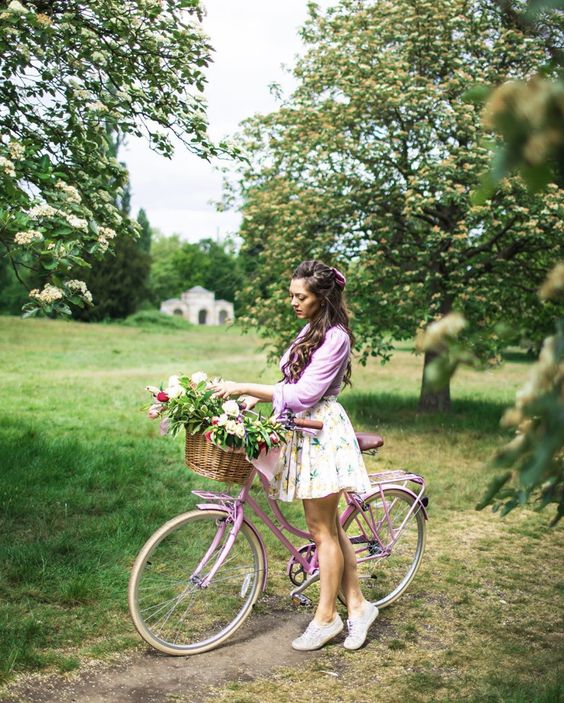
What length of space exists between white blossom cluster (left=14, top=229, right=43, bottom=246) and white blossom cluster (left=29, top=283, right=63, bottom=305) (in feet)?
1.20

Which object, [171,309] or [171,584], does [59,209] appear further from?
[171,309]

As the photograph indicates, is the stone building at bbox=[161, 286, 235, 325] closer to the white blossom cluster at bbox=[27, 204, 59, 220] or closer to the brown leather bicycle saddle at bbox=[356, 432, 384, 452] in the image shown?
the white blossom cluster at bbox=[27, 204, 59, 220]

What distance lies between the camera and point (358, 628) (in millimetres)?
5051

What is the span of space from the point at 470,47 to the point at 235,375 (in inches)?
498

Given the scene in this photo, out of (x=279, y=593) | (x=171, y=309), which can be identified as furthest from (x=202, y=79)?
(x=171, y=309)

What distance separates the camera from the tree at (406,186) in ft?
41.2

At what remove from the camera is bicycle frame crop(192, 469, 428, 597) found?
186 inches

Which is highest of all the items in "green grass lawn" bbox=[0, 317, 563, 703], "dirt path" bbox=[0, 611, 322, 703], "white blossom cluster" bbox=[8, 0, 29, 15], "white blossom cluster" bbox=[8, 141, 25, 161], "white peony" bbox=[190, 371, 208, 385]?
"white blossom cluster" bbox=[8, 0, 29, 15]

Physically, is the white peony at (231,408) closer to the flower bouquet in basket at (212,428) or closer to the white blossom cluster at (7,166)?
the flower bouquet in basket at (212,428)

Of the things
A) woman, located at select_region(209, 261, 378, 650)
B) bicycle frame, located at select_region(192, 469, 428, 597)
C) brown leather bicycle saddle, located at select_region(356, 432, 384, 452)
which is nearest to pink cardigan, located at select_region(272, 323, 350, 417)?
woman, located at select_region(209, 261, 378, 650)

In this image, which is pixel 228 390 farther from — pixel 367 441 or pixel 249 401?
pixel 367 441

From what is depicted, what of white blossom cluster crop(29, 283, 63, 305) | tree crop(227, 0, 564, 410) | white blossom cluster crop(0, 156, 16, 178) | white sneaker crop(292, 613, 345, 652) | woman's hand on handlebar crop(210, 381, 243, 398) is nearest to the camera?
woman's hand on handlebar crop(210, 381, 243, 398)

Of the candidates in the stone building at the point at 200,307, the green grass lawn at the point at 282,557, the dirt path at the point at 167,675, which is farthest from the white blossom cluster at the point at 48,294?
the stone building at the point at 200,307

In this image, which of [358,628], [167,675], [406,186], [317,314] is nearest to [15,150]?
[317,314]
